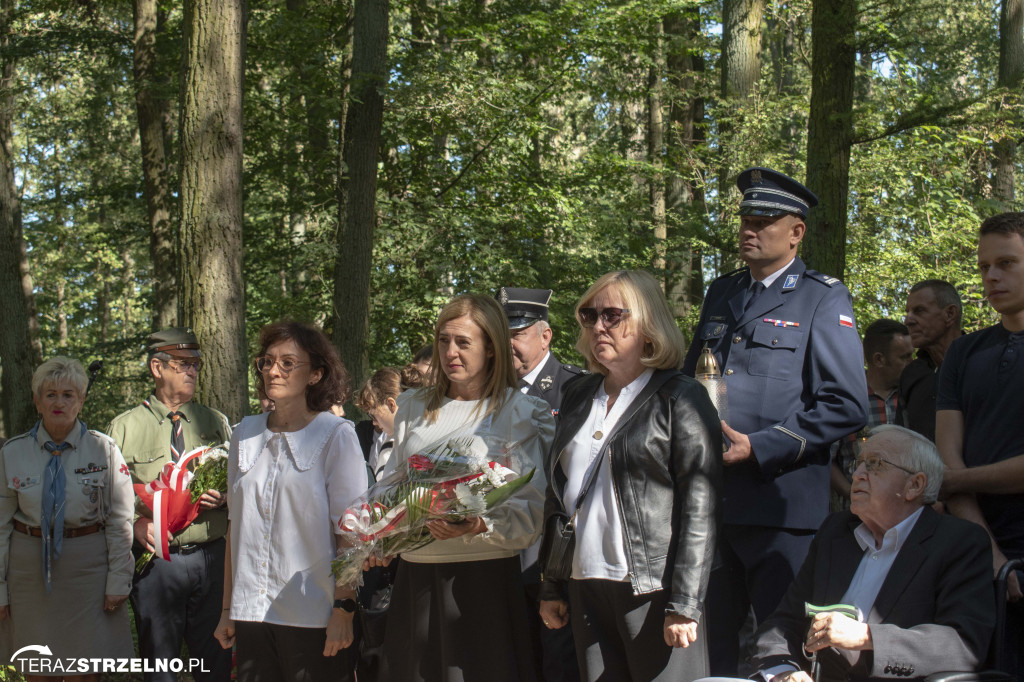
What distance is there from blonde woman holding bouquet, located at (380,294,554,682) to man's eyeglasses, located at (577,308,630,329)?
516 mm

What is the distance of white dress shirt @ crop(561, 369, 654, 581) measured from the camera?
3.23 metres

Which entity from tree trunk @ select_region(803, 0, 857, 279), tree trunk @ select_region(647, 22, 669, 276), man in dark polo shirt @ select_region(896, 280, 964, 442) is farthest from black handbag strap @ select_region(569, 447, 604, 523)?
tree trunk @ select_region(647, 22, 669, 276)

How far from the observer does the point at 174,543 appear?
16.5 ft

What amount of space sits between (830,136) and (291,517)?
546cm

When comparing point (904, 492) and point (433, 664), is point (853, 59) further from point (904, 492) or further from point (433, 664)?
point (433, 664)

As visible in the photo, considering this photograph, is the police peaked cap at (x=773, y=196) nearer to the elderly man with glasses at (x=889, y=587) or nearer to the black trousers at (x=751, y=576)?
the elderly man with glasses at (x=889, y=587)

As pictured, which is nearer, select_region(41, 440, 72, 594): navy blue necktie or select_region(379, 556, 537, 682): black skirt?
select_region(379, 556, 537, 682): black skirt

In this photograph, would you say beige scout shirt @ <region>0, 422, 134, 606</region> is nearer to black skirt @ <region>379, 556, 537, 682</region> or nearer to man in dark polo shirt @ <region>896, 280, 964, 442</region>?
black skirt @ <region>379, 556, 537, 682</region>

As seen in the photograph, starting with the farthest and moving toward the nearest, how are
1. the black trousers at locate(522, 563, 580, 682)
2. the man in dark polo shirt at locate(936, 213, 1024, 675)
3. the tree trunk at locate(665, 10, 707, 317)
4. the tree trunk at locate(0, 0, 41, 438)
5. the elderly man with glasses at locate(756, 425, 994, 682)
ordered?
1. the tree trunk at locate(665, 10, 707, 317)
2. the tree trunk at locate(0, 0, 41, 438)
3. the black trousers at locate(522, 563, 580, 682)
4. the man in dark polo shirt at locate(936, 213, 1024, 675)
5. the elderly man with glasses at locate(756, 425, 994, 682)

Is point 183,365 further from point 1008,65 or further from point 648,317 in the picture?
point 1008,65

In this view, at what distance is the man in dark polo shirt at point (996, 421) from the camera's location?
331 centimetres

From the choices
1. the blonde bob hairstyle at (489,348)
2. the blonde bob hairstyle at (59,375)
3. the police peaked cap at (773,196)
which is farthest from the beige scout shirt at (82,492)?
the police peaked cap at (773,196)


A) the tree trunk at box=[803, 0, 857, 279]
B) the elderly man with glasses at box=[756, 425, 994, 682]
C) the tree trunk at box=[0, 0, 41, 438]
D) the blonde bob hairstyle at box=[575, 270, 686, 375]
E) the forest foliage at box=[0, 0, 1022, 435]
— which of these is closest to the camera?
the elderly man with glasses at box=[756, 425, 994, 682]

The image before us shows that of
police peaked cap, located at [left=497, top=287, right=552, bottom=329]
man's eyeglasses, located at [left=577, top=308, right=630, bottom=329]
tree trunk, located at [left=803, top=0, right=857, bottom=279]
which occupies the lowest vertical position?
man's eyeglasses, located at [left=577, top=308, right=630, bottom=329]
